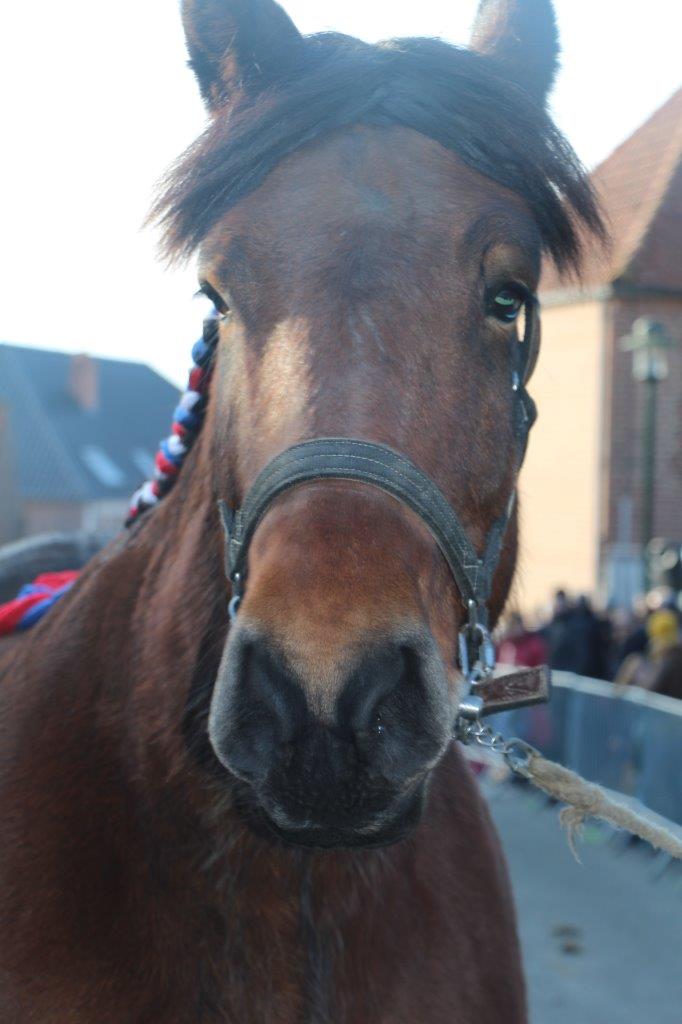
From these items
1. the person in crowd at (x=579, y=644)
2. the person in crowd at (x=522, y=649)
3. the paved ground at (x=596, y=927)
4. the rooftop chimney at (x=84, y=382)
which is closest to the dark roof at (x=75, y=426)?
the rooftop chimney at (x=84, y=382)

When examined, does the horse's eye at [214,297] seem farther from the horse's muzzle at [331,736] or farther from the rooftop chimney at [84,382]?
the rooftop chimney at [84,382]

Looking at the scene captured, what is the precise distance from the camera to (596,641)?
12.0 metres

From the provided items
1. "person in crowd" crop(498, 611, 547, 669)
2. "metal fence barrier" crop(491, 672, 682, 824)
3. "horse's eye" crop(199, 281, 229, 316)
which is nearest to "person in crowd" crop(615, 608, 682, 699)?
"metal fence barrier" crop(491, 672, 682, 824)

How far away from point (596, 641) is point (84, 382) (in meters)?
38.1

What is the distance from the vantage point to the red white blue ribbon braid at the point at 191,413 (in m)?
2.61

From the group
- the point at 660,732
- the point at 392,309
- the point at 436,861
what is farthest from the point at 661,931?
the point at 392,309

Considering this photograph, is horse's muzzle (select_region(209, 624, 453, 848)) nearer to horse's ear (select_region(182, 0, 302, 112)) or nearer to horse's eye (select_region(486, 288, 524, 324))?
horse's eye (select_region(486, 288, 524, 324))

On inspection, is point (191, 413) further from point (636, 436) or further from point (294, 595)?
point (636, 436)

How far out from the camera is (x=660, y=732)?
848 centimetres

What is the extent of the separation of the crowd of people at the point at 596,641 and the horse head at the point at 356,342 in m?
8.02

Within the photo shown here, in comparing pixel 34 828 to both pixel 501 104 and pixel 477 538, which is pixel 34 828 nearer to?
pixel 477 538

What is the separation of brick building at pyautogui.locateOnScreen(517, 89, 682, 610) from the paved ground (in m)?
13.6

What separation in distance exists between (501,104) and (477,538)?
89 cm

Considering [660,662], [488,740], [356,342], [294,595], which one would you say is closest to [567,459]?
[660,662]
